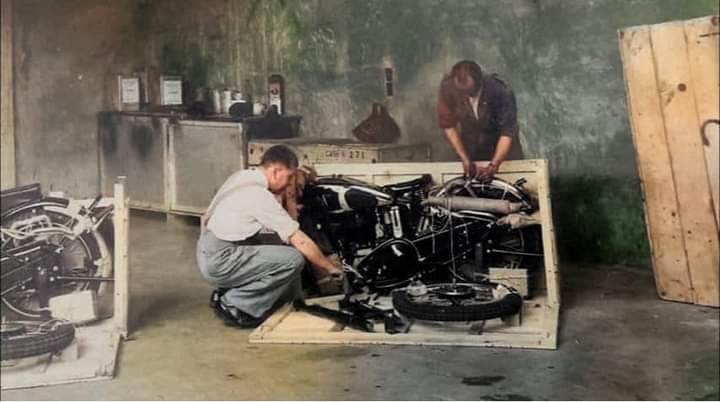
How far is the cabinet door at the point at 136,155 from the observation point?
2.47 m

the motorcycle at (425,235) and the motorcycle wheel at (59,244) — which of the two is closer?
the motorcycle wheel at (59,244)

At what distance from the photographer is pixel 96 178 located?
8.11 feet

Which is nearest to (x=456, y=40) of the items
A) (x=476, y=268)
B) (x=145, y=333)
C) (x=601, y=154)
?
(x=601, y=154)

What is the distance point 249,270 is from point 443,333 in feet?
1.84

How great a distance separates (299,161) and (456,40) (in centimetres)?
54

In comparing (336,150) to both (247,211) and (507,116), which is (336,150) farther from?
(507,116)

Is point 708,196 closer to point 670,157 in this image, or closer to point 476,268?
point 670,157

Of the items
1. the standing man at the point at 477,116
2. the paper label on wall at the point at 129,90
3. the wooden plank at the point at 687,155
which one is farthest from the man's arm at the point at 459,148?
the paper label on wall at the point at 129,90

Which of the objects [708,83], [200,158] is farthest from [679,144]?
[200,158]

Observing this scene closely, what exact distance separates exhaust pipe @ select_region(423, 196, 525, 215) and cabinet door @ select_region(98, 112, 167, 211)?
753 millimetres

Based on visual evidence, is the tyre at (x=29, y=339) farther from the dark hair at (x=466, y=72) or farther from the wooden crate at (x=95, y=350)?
the dark hair at (x=466, y=72)

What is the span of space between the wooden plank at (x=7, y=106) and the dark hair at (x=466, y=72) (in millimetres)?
1131

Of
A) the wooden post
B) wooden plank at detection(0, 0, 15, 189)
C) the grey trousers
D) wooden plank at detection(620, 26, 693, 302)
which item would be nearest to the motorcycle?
the grey trousers

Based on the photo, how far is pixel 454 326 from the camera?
2.54 metres
